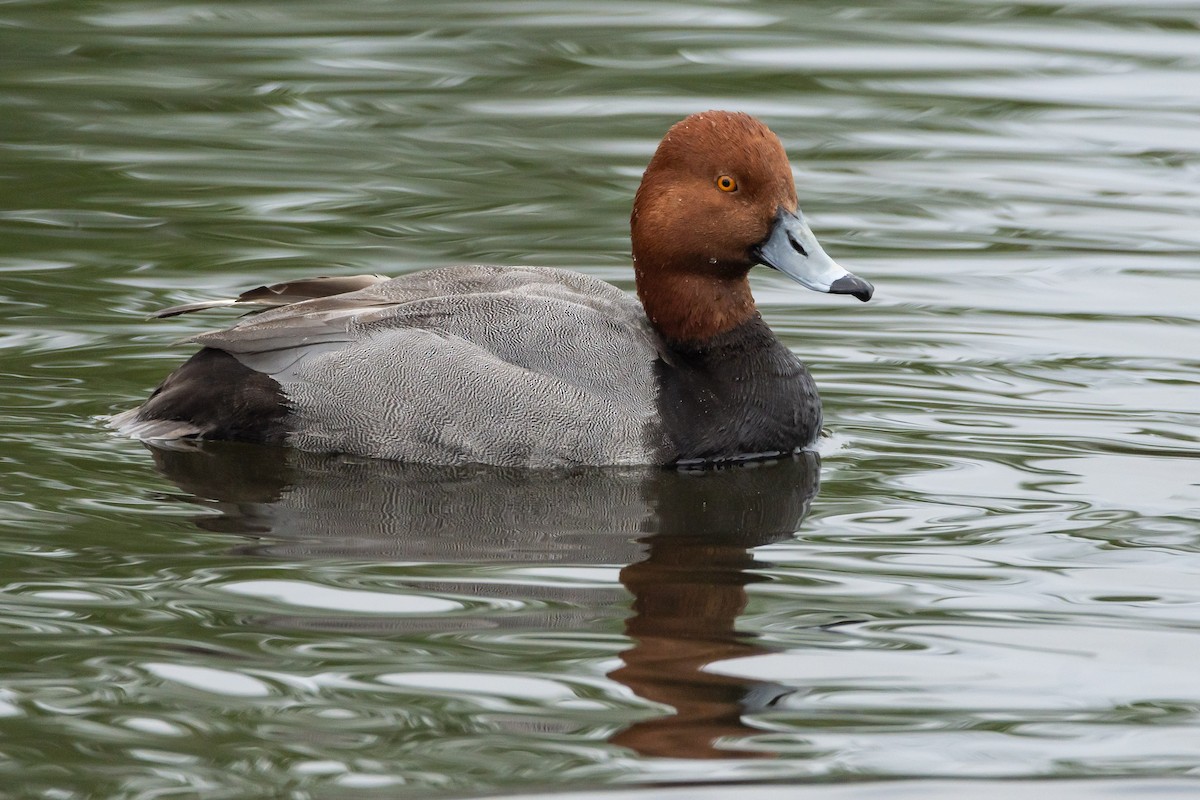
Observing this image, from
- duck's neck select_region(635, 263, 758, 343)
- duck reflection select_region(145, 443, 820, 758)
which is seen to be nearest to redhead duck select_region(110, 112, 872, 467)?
duck's neck select_region(635, 263, 758, 343)

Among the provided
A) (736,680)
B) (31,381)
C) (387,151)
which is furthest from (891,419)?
(387,151)

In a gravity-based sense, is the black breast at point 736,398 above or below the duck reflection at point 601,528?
above

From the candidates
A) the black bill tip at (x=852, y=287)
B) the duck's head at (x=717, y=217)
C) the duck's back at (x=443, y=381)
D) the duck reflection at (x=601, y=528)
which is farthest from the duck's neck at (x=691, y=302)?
the duck reflection at (x=601, y=528)

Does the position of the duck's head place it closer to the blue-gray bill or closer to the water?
the blue-gray bill

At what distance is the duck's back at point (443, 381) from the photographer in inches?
273

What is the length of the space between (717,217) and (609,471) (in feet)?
3.39

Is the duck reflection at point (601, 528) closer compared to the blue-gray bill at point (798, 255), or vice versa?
the duck reflection at point (601, 528)

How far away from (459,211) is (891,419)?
3456 mm

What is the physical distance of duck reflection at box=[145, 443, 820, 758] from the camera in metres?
4.93

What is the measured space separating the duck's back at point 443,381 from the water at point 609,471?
0.13 meters

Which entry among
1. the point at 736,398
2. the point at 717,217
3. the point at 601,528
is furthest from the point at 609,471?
the point at 717,217

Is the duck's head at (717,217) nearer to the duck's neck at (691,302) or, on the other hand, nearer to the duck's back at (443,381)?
the duck's neck at (691,302)

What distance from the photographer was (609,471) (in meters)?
6.94

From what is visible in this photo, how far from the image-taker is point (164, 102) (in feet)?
39.0
